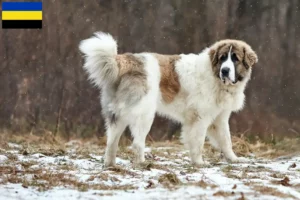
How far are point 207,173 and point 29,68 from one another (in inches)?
241

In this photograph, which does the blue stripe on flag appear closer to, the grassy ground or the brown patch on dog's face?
the grassy ground

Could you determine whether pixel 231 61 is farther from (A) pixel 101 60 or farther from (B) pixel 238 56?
(A) pixel 101 60

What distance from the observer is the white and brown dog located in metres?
6.18

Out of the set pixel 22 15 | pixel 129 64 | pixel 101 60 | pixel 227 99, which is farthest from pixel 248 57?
pixel 22 15

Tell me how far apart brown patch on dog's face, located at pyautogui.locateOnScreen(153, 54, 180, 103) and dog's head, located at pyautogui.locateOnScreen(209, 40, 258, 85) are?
0.45 meters

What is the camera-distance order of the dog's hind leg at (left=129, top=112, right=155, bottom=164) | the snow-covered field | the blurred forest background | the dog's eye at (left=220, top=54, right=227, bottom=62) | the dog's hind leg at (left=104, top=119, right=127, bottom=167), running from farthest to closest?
the blurred forest background, the dog's eye at (left=220, top=54, right=227, bottom=62), the dog's hind leg at (left=104, top=119, right=127, bottom=167), the dog's hind leg at (left=129, top=112, right=155, bottom=164), the snow-covered field

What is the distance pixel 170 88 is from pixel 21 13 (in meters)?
5.57

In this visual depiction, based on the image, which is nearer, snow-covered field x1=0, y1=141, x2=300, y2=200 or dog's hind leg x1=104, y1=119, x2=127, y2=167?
snow-covered field x1=0, y1=141, x2=300, y2=200

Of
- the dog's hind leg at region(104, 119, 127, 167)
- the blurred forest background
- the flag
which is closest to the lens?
the dog's hind leg at region(104, 119, 127, 167)

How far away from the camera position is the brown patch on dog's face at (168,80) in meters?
6.59

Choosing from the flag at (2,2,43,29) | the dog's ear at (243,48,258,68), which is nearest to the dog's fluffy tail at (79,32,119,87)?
the dog's ear at (243,48,258,68)

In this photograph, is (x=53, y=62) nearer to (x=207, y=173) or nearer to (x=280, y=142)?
(x=280, y=142)

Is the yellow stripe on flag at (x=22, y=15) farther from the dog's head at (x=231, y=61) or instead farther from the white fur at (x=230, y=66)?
the white fur at (x=230, y=66)

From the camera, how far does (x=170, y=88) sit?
666 cm
